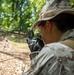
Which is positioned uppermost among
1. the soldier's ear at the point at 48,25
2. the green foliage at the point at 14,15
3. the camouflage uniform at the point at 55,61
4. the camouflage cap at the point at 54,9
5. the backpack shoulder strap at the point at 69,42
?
the camouflage cap at the point at 54,9

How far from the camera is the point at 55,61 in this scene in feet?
5.19

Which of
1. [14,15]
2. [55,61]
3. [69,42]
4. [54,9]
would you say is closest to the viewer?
[55,61]

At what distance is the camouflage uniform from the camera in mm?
1586

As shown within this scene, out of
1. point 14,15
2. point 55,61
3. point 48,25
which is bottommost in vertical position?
point 14,15

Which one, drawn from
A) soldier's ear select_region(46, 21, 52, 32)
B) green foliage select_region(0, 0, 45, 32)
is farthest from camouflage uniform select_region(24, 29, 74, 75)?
green foliage select_region(0, 0, 45, 32)

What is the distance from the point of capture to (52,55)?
159 centimetres

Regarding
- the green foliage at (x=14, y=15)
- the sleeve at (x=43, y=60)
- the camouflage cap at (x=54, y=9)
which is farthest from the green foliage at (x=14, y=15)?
the sleeve at (x=43, y=60)

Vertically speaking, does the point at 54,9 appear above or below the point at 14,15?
above

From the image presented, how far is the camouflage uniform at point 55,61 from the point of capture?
159 centimetres

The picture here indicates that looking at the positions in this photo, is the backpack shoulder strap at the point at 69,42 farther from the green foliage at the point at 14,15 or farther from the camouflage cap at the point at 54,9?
the green foliage at the point at 14,15

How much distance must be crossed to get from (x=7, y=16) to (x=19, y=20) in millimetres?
1866

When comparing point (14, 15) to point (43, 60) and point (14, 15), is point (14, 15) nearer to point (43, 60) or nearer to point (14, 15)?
point (14, 15)

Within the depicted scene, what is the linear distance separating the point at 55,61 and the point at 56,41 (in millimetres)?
328

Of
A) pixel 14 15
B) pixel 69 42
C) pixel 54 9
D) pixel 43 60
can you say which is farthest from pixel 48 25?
pixel 14 15
